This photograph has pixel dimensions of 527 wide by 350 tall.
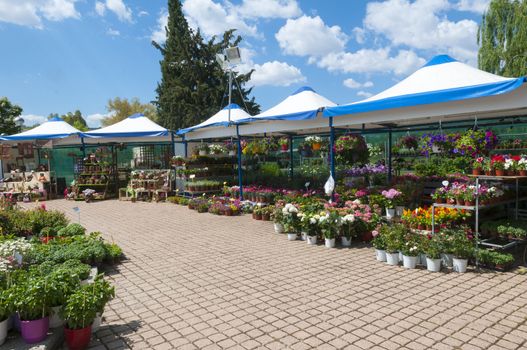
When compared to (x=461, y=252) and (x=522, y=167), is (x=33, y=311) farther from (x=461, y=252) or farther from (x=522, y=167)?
(x=522, y=167)

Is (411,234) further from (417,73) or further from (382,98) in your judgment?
(417,73)

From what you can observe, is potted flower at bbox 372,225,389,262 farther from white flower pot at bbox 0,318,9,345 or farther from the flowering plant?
white flower pot at bbox 0,318,9,345

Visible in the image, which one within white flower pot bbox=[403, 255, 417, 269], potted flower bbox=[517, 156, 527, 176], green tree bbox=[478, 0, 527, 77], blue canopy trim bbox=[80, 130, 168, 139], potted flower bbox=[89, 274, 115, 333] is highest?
green tree bbox=[478, 0, 527, 77]

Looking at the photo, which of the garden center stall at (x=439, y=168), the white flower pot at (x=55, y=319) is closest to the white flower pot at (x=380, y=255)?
the garden center stall at (x=439, y=168)

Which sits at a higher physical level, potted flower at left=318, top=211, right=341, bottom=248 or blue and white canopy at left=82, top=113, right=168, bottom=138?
blue and white canopy at left=82, top=113, right=168, bottom=138

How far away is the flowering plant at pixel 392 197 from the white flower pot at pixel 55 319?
5.74 m

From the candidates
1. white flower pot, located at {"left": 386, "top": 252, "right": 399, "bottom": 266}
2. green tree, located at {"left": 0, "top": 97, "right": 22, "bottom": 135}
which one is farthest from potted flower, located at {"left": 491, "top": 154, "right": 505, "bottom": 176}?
green tree, located at {"left": 0, "top": 97, "right": 22, "bottom": 135}

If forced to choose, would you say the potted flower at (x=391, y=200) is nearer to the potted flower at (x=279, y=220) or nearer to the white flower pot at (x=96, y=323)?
the potted flower at (x=279, y=220)

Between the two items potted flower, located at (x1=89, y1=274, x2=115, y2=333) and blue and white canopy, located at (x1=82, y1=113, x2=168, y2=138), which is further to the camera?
blue and white canopy, located at (x1=82, y1=113, x2=168, y2=138)

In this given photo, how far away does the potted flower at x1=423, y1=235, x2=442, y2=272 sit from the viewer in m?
5.28

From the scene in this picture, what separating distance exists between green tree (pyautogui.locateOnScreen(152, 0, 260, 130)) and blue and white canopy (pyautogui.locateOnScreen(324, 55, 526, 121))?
2396 cm

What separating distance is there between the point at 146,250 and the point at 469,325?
5.32m

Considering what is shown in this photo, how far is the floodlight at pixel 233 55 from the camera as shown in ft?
37.1

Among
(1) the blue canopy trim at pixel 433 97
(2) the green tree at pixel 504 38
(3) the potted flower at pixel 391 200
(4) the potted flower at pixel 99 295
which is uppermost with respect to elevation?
(2) the green tree at pixel 504 38
